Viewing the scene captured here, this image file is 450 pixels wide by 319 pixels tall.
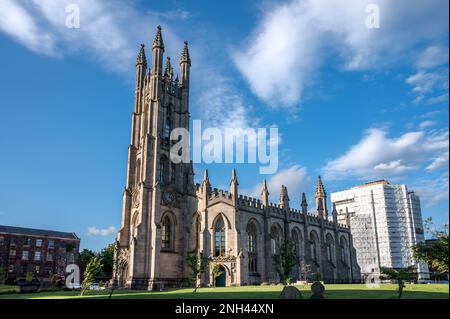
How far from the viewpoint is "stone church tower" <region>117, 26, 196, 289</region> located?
4622cm

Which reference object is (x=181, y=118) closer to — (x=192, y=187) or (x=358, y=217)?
(x=192, y=187)

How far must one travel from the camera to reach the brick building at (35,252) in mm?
73625

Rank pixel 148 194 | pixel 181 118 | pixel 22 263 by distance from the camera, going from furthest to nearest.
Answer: pixel 22 263
pixel 181 118
pixel 148 194

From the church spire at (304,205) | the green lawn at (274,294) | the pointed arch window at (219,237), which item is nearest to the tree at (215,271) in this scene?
the pointed arch window at (219,237)

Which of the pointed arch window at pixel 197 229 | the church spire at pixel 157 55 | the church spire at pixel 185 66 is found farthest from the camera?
the church spire at pixel 185 66

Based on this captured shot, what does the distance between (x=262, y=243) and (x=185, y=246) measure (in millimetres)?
11271

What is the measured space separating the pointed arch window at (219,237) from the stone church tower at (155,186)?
4337mm

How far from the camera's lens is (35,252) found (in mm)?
77500

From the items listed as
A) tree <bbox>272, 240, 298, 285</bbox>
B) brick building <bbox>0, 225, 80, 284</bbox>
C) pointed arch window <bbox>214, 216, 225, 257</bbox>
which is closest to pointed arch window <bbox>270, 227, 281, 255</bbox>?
tree <bbox>272, 240, 298, 285</bbox>

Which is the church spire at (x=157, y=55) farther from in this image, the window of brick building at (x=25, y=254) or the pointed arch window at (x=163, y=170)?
the window of brick building at (x=25, y=254)

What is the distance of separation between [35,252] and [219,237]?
47.3 metres

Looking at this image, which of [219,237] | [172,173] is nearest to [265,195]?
[219,237]

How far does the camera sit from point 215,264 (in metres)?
46.9
